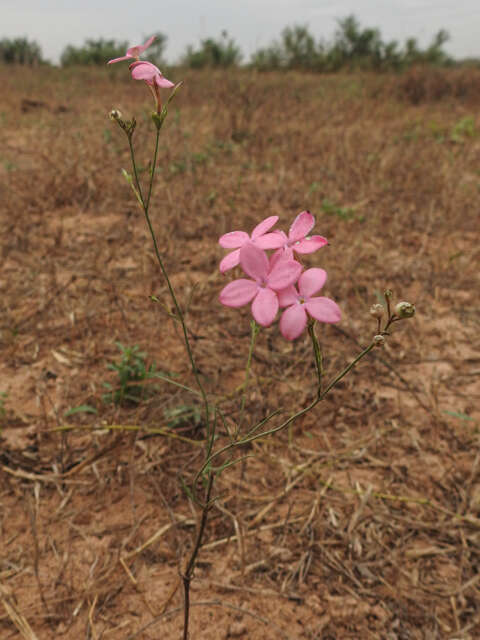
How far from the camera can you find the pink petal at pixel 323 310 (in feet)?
2.07

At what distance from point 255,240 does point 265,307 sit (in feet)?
0.47

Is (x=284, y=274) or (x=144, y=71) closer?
(x=284, y=274)

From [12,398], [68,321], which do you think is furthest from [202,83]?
A: [12,398]

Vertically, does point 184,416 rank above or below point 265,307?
below

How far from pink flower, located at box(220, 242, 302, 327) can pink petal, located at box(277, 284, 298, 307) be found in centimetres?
1

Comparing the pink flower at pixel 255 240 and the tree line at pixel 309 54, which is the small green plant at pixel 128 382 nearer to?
the pink flower at pixel 255 240

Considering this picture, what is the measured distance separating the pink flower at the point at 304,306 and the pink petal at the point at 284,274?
25mm

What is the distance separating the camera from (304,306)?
641 mm

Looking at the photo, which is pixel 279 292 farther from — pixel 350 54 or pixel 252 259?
pixel 350 54

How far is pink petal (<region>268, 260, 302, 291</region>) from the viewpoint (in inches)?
24.9

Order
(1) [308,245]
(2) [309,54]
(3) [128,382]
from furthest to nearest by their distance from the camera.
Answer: (2) [309,54] → (3) [128,382] → (1) [308,245]

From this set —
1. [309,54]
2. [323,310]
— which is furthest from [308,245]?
[309,54]

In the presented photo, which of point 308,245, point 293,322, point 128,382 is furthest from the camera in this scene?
point 128,382

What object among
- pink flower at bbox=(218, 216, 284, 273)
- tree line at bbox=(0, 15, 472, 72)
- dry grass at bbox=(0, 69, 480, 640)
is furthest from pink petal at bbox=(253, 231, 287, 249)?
tree line at bbox=(0, 15, 472, 72)
